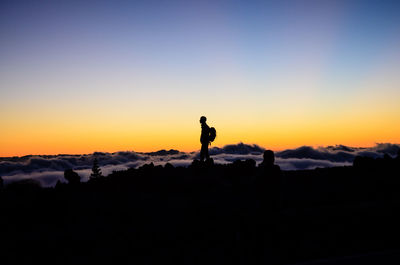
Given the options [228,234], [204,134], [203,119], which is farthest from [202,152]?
[228,234]

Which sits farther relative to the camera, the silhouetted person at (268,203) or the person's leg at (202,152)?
the person's leg at (202,152)

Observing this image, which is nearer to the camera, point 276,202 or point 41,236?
point 276,202

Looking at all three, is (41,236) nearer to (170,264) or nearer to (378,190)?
(170,264)

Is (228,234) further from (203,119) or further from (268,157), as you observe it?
(203,119)

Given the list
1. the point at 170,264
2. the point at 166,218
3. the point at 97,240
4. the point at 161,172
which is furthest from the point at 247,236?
the point at 161,172

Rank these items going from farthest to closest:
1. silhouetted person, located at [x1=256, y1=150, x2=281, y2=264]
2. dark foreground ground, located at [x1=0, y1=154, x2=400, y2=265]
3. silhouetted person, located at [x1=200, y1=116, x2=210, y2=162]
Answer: silhouetted person, located at [x1=200, y1=116, x2=210, y2=162]
silhouetted person, located at [x1=256, y1=150, x2=281, y2=264]
dark foreground ground, located at [x1=0, y1=154, x2=400, y2=265]

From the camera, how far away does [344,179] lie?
49.3ft

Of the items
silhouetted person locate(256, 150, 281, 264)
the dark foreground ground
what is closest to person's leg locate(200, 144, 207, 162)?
the dark foreground ground

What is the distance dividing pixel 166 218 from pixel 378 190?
10.6 metres

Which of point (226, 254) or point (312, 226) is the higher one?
point (312, 226)

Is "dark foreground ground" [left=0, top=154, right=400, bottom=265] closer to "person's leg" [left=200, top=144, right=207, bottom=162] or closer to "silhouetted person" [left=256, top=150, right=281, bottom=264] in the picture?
"silhouetted person" [left=256, top=150, right=281, bottom=264]

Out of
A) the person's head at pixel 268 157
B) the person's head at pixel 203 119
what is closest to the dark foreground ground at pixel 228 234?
the person's head at pixel 268 157

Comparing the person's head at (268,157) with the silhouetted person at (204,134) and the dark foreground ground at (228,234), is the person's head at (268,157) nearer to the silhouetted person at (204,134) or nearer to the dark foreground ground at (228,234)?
the dark foreground ground at (228,234)

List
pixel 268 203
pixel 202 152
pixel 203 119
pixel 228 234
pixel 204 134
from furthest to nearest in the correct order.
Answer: pixel 202 152
pixel 204 134
pixel 203 119
pixel 228 234
pixel 268 203
